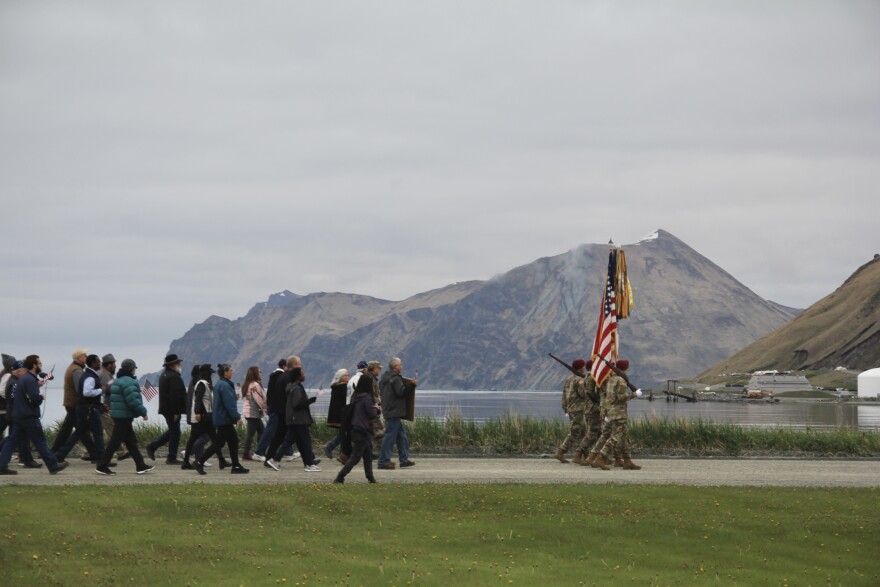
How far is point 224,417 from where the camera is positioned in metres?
21.4

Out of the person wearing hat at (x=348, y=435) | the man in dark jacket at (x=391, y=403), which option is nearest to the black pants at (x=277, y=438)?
the person wearing hat at (x=348, y=435)

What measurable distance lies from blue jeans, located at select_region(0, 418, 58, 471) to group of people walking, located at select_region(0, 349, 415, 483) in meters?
0.02

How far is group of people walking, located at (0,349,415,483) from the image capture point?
2036cm

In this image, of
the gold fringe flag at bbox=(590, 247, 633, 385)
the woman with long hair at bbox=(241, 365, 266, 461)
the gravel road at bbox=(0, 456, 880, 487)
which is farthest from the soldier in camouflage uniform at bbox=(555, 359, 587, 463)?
the woman with long hair at bbox=(241, 365, 266, 461)

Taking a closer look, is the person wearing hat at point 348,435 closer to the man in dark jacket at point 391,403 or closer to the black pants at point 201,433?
the man in dark jacket at point 391,403

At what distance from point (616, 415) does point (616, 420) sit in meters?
0.14

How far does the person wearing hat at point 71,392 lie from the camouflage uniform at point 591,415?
10540mm

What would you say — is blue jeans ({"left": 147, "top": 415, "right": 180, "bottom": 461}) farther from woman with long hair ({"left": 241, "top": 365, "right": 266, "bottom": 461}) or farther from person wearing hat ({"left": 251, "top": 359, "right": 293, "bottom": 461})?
person wearing hat ({"left": 251, "top": 359, "right": 293, "bottom": 461})

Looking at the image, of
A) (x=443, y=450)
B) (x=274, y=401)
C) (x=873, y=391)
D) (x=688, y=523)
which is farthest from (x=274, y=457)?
(x=873, y=391)

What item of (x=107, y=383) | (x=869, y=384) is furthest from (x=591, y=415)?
(x=869, y=384)

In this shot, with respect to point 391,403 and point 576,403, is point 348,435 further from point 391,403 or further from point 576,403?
point 576,403

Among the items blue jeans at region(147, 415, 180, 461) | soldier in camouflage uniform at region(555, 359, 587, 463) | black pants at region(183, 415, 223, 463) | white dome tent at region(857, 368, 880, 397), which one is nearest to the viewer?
black pants at region(183, 415, 223, 463)

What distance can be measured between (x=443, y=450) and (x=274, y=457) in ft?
21.2

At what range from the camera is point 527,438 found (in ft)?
98.9
